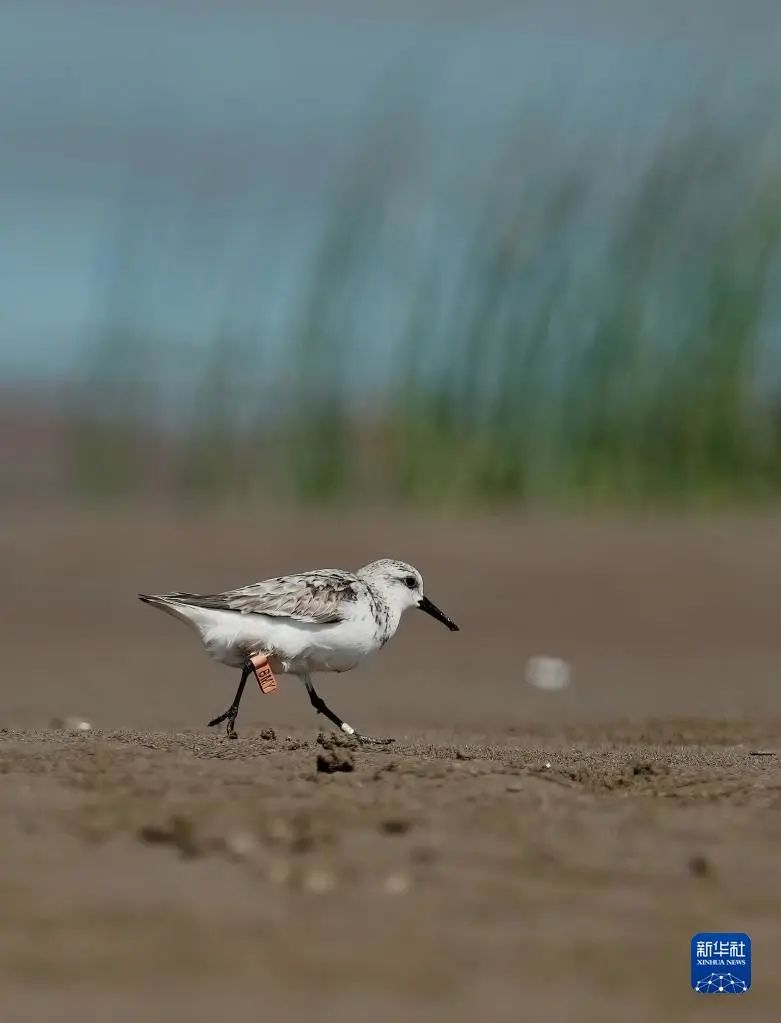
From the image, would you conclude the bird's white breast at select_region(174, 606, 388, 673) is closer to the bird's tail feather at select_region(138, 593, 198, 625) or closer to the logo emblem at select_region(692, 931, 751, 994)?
the bird's tail feather at select_region(138, 593, 198, 625)

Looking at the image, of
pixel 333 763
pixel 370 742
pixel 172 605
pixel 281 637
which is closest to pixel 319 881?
pixel 333 763

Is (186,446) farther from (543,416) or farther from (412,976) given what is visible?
(412,976)

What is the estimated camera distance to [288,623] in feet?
24.3

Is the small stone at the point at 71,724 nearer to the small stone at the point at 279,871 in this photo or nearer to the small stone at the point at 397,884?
the small stone at the point at 279,871

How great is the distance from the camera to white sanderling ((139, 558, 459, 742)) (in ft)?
24.2

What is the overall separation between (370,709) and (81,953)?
5.79 m

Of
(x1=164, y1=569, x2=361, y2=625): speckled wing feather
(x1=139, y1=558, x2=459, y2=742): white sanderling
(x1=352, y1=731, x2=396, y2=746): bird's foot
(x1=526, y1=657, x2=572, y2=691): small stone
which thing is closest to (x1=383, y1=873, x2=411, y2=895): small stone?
(x1=352, y1=731, x2=396, y2=746): bird's foot

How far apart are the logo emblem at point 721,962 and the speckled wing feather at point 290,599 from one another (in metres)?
3.22

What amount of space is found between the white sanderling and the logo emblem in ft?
10.2

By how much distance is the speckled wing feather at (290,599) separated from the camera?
739 cm

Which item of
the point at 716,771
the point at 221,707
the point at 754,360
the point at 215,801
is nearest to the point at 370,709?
the point at 221,707

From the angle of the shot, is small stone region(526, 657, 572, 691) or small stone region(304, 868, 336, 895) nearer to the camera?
small stone region(304, 868, 336, 895)

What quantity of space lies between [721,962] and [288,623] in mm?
3425

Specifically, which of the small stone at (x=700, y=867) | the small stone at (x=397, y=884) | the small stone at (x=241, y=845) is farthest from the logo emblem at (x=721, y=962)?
the small stone at (x=241, y=845)
